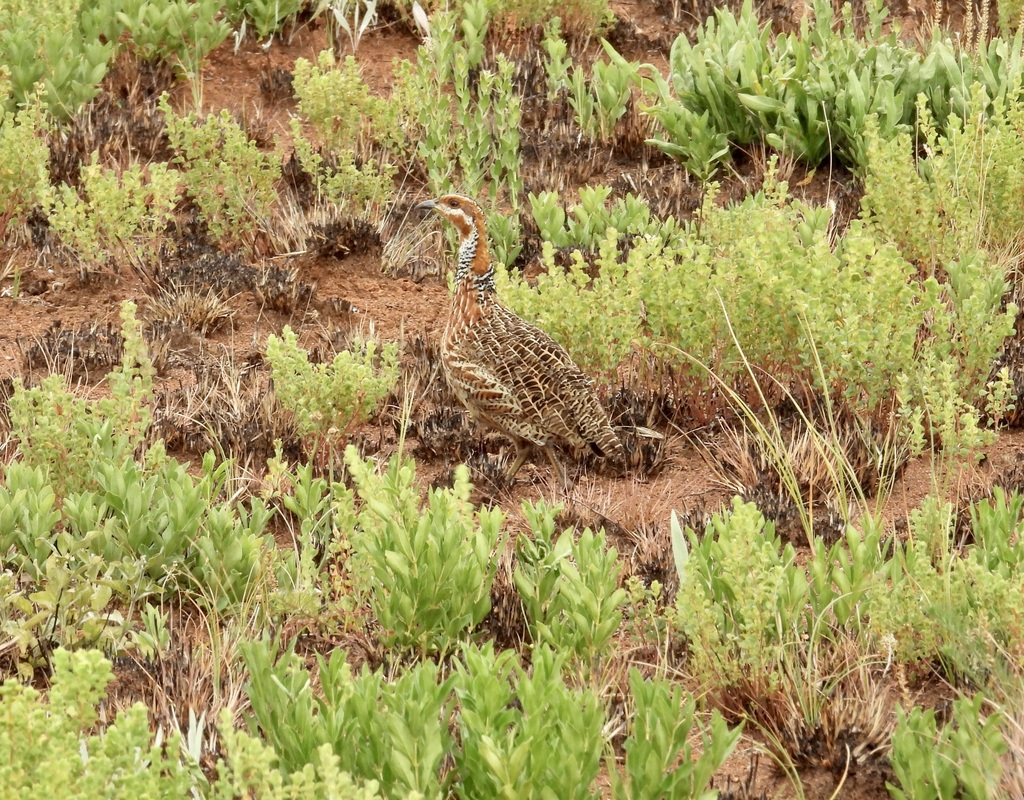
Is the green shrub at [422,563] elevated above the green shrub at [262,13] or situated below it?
below

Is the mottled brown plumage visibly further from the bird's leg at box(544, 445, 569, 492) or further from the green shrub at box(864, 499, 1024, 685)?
→ the green shrub at box(864, 499, 1024, 685)

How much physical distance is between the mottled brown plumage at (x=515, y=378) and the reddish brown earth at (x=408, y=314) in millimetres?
229

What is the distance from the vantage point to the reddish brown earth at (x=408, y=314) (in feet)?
17.3

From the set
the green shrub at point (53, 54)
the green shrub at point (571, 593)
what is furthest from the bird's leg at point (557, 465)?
the green shrub at point (53, 54)

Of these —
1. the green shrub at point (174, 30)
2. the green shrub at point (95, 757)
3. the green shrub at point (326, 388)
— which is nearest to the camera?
the green shrub at point (95, 757)

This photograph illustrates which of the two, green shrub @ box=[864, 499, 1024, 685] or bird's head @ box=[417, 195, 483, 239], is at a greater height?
bird's head @ box=[417, 195, 483, 239]

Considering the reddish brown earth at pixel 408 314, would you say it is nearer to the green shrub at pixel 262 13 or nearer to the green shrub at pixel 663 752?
the green shrub at pixel 262 13

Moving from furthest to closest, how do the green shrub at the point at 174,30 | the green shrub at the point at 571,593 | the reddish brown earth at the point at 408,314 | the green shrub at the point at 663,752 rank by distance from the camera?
the green shrub at the point at 174,30
the reddish brown earth at the point at 408,314
the green shrub at the point at 571,593
the green shrub at the point at 663,752

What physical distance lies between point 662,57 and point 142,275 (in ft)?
15.1

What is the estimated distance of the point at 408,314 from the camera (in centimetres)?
716

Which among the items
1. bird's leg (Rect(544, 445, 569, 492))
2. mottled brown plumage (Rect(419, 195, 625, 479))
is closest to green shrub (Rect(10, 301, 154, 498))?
mottled brown plumage (Rect(419, 195, 625, 479))

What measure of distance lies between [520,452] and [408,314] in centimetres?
164

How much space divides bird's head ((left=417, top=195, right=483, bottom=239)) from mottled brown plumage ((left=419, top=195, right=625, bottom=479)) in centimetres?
15

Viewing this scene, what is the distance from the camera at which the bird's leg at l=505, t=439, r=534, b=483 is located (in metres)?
5.69
